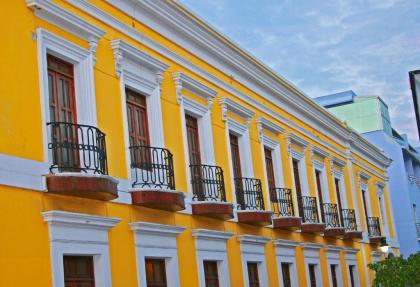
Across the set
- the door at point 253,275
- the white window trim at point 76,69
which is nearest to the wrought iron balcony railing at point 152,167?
the white window trim at point 76,69

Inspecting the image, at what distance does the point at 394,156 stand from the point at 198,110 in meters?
19.7

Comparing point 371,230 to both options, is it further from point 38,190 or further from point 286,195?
point 38,190

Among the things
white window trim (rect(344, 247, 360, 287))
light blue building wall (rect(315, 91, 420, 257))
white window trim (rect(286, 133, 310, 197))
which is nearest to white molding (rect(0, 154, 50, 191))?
white window trim (rect(286, 133, 310, 197))

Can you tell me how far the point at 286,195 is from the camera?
16781 mm

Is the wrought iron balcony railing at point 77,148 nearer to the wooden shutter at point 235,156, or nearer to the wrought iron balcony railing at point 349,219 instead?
the wooden shutter at point 235,156

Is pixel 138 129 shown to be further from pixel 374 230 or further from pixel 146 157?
pixel 374 230

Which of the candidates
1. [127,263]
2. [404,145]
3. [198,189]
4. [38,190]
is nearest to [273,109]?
[198,189]

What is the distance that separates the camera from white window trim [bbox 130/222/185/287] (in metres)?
10.5

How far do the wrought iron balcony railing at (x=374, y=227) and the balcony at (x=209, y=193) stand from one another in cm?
1202

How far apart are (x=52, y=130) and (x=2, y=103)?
0.92 m

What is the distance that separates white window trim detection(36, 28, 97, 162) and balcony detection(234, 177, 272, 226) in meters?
5.04

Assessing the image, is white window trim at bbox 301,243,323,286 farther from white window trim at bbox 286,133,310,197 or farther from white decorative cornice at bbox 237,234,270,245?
white decorative cornice at bbox 237,234,270,245

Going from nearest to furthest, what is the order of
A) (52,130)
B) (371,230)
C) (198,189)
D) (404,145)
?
(52,130) → (198,189) → (371,230) → (404,145)

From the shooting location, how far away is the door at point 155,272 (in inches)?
432
